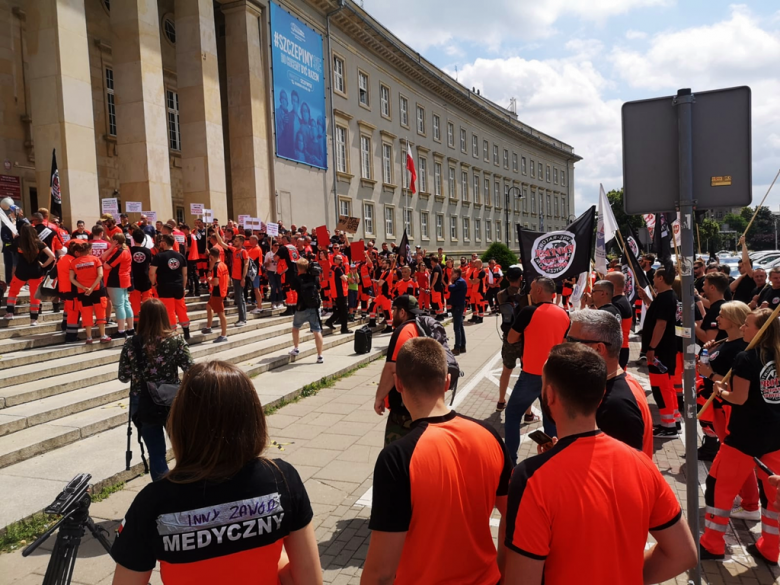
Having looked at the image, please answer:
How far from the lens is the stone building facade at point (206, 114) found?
50.0 ft

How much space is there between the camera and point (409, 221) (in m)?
39.1

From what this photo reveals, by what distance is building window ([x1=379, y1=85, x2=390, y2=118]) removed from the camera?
116ft

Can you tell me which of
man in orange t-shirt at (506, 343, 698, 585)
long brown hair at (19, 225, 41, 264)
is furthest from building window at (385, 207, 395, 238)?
man in orange t-shirt at (506, 343, 698, 585)

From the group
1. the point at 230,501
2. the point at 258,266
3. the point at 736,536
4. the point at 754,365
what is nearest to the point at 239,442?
the point at 230,501

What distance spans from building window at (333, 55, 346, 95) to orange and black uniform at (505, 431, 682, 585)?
3071 cm

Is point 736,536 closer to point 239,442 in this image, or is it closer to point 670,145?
point 670,145

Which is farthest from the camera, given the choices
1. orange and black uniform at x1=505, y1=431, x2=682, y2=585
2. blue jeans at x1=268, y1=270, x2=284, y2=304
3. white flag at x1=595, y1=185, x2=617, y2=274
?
blue jeans at x1=268, y1=270, x2=284, y2=304

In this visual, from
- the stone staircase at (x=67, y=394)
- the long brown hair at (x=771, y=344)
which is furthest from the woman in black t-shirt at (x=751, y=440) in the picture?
the stone staircase at (x=67, y=394)

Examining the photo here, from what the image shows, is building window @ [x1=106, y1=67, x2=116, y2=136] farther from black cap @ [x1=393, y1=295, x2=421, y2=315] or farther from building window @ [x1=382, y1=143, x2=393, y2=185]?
black cap @ [x1=393, y1=295, x2=421, y2=315]

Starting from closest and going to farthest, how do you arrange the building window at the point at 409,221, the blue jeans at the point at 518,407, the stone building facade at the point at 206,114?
the blue jeans at the point at 518,407 → the stone building facade at the point at 206,114 → the building window at the point at 409,221

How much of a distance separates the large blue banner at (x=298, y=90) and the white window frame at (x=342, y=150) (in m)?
1.84

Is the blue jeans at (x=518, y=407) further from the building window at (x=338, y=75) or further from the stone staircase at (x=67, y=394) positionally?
the building window at (x=338, y=75)

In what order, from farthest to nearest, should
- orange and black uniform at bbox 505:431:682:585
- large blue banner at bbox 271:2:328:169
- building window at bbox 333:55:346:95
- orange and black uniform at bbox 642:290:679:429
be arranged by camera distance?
building window at bbox 333:55:346:95 < large blue banner at bbox 271:2:328:169 < orange and black uniform at bbox 642:290:679:429 < orange and black uniform at bbox 505:431:682:585

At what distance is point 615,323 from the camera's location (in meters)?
3.10
